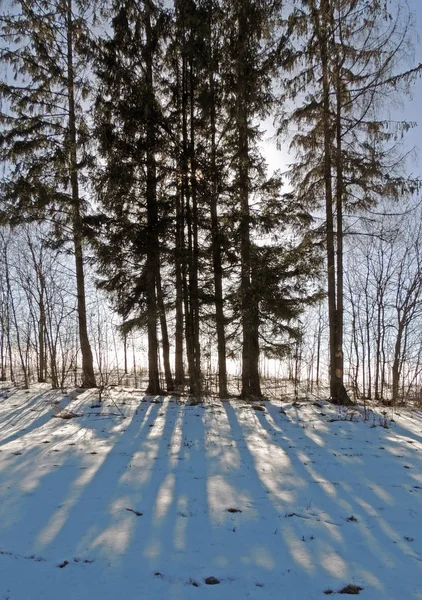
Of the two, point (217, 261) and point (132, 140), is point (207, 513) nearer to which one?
point (217, 261)

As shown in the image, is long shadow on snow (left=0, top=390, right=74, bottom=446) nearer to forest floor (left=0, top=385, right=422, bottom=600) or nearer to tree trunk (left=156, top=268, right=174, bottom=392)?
forest floor (left=0, top=385, right=422, bottom=600)

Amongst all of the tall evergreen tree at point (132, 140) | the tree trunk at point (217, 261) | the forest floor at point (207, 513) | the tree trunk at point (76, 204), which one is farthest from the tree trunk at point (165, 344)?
the forest floor at point (207, 513)

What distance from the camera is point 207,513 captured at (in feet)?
10.9

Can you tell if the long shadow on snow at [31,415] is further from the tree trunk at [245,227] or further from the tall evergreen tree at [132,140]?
the tree trunk at [245,227]

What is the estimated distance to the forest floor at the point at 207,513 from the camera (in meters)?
2.38

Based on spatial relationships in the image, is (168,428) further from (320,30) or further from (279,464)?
(320,30)

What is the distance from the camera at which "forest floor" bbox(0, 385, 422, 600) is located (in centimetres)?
238

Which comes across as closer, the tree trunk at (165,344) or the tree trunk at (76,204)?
the tree trunk at (76,204)

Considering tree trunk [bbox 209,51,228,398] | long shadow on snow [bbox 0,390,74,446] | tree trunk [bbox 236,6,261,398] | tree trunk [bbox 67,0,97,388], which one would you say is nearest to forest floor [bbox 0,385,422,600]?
long shadow on snow [bbox 0,390,74,446]

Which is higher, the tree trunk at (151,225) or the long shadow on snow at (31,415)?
the tree trunk at (151,225)

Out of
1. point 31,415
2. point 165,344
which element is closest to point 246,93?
point 165,344

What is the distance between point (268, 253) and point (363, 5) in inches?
244

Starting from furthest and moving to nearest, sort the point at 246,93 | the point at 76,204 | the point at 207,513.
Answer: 1. the point at 76,204
2. the point at 246,93
3. the point at 207,513

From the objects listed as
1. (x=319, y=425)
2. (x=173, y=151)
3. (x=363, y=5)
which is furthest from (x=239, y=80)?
(x=319, y=425)
